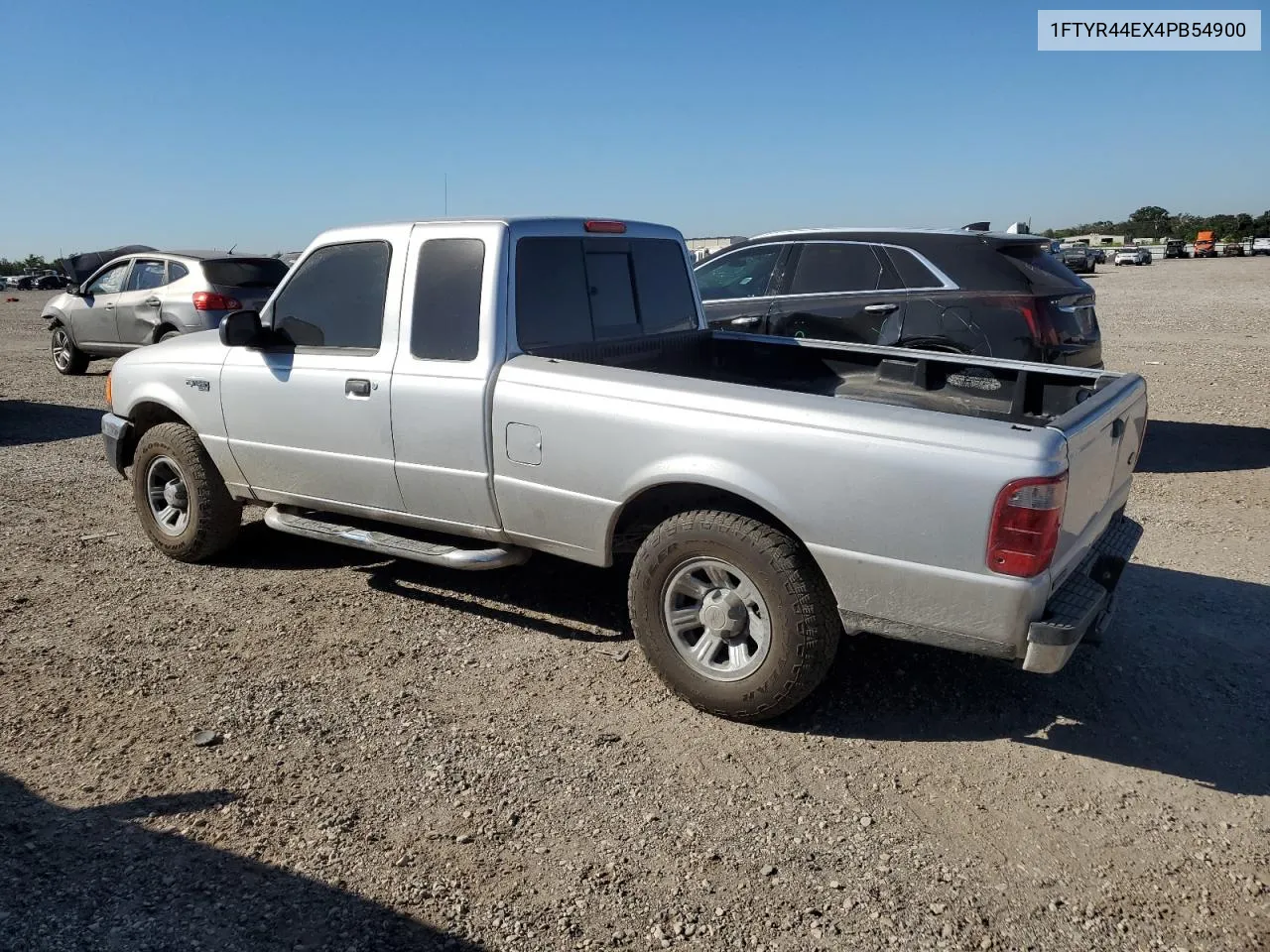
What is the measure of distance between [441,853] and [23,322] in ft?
93.0

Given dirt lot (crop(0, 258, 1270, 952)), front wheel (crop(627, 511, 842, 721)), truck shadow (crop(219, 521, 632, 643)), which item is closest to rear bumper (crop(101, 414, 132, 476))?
dirt lot (crop(0, 258, 1270, 952))

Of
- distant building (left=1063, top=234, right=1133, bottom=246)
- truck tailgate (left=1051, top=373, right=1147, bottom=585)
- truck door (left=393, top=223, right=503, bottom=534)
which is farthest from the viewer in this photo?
distant building (left=1063, top=234, right=1133, bottom=246)

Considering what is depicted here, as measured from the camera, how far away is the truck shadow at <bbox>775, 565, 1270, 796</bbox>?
3799 mm

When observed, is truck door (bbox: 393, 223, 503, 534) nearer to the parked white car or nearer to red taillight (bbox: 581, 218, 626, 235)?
red taillight (bbox: 581, 218, 626, 235)

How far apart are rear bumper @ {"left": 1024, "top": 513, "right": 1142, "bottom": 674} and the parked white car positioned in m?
58.8

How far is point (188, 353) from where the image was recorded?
5605 mm

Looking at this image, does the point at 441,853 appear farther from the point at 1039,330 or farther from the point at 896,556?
the point at 1039,330

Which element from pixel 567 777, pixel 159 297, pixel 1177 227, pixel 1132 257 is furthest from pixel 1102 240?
pixel 567 777

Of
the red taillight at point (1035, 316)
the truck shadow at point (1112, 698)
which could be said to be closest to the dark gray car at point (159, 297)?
the red taillight at point (1035, 316)

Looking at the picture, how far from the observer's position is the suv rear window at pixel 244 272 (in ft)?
39.1

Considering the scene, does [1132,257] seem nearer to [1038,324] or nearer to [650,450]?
[1038,324]

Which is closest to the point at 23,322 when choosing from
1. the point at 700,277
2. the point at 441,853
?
the point at 700,277

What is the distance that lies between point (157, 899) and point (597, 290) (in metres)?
3.25

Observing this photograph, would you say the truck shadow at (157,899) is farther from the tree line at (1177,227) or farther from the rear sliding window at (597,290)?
the tree line at (1177,227)
